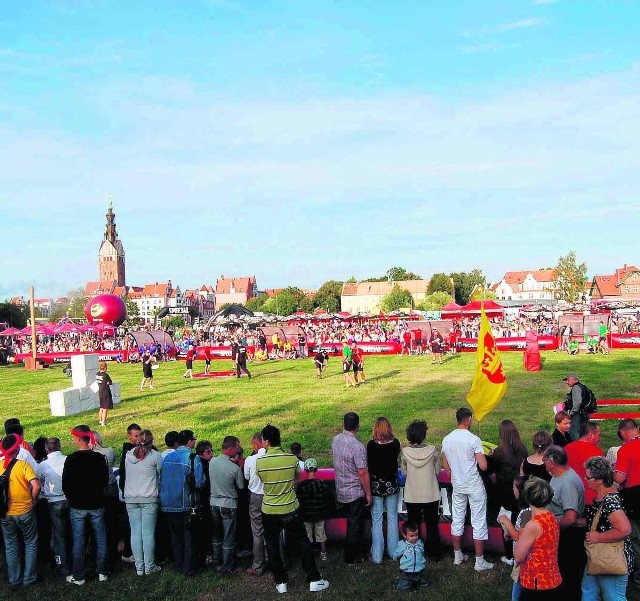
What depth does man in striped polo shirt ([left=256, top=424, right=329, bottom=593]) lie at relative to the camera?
7.03m

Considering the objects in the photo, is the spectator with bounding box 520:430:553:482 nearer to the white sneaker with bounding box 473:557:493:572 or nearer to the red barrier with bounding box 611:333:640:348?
the white sneaker with bounding box 473:557:493:572

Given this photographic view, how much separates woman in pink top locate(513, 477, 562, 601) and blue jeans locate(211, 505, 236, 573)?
3.64 metres

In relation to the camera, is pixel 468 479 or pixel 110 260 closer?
pixel 468 479

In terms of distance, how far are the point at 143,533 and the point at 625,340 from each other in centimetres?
3420

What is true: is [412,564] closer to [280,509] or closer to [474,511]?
[474,511]

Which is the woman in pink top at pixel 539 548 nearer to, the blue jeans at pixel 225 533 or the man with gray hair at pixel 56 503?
the blue jeans at pixel 225 533

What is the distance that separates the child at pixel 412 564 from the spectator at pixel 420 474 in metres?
0.28

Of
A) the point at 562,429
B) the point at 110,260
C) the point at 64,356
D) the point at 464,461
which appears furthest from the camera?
the point at 110,260

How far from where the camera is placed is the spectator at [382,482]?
7609mm

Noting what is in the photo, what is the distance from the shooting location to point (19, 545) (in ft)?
25.1

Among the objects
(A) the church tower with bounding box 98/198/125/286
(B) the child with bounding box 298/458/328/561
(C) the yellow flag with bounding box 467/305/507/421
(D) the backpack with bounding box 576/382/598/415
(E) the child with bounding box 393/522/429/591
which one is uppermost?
(A) the church tower with bounding box 98/198/125/286

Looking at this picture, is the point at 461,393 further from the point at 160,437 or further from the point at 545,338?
the point at 545,338

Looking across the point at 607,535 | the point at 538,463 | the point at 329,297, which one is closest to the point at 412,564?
the point at 538,463

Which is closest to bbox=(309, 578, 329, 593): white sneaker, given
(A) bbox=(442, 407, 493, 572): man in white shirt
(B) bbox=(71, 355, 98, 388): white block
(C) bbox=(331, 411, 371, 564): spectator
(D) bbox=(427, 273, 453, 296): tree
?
(C) bbox=(331, 411, 371, 564): spectator
